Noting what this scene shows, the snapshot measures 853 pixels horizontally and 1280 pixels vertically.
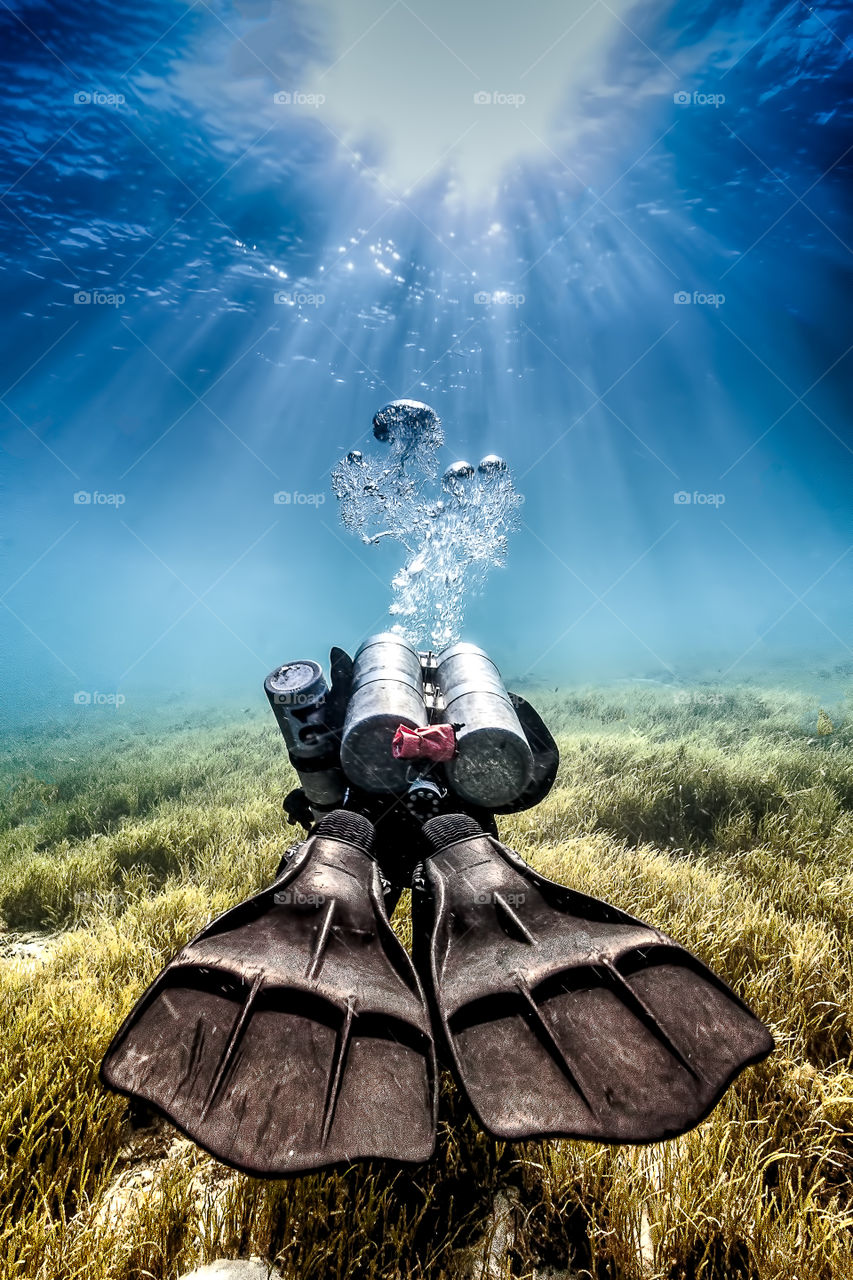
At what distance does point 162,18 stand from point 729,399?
112 feet

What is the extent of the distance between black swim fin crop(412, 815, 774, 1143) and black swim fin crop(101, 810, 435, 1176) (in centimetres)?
16

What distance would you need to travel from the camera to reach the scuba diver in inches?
48.2

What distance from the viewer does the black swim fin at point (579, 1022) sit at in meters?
1.27

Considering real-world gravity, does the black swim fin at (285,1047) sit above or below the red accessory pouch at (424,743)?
below

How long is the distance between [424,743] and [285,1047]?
1558mm

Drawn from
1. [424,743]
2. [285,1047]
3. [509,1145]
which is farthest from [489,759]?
[285,1047]

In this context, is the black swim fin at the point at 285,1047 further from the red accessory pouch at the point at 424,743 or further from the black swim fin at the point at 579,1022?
the red accessory pouch at the point at 424,743

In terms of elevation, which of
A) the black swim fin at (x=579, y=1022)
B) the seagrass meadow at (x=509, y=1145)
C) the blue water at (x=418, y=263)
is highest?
the blue water at (x=418, y=263)

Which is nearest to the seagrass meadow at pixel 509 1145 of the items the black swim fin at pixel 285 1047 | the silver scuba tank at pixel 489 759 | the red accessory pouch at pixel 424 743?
the black swim fin at pixel 285 1047

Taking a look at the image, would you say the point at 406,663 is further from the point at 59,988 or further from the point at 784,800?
the point at 784,800

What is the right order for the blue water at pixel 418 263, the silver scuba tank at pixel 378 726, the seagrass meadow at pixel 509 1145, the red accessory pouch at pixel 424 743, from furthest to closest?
the blue water at pixel 418 263 < the silver scuba tank at pixel 378 726 < the red accessory pouch at pixel 424 743 < the seagrass meadow at pixel 509 1145

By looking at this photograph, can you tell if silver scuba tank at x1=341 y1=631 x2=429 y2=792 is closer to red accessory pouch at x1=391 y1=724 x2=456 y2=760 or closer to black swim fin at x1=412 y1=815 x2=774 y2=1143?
red accessory pouch at x1=391 y1=724 x2=456 y2=760

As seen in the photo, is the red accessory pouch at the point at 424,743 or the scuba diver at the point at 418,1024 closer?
the scuba diver at the point at 418,1024

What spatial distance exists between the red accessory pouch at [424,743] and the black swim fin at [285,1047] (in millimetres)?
1026
